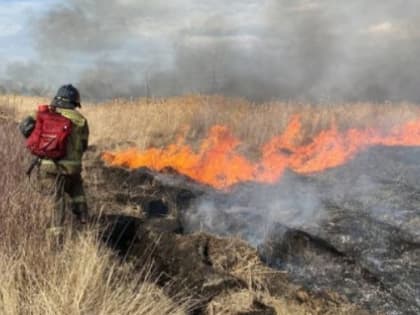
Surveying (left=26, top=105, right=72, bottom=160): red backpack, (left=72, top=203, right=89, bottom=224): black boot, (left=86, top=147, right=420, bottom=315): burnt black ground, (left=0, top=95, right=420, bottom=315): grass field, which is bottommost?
(left=86, top=147, right=420, bottom=315): burnt black ground

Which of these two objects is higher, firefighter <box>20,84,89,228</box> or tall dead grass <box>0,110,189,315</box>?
firefighter <box>20,84,89,228</box>

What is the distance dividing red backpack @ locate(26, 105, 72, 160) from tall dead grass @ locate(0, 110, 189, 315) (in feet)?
6.06

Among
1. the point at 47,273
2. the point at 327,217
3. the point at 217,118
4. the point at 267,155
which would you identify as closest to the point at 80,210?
the point at 47,273

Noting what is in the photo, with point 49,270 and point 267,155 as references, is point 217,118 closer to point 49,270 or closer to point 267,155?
point 267,155

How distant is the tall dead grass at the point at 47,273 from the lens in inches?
148

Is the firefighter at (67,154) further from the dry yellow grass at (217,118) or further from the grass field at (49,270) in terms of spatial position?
the dry yellow grass at (217,118)

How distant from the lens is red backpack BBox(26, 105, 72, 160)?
22.0ft

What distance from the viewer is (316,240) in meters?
7.18

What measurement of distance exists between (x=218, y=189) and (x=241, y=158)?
2025mm

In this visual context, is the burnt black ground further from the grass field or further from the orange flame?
the grass field

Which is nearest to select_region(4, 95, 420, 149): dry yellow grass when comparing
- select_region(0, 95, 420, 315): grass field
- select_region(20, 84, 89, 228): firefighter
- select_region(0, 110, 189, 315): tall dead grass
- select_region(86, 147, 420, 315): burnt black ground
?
select_region(86, 147, 420, 315): burnt black ground

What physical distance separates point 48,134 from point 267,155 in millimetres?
6606

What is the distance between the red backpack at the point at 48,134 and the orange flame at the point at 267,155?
4.30 metres

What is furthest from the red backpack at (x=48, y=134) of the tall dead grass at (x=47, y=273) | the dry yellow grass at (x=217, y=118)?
the dry yellow grass at (x=217, y=118)
